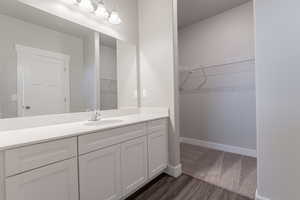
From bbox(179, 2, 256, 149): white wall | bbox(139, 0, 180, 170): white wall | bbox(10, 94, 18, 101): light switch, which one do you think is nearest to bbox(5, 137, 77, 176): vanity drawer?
bbox(10, 94, 18, 101): light switch

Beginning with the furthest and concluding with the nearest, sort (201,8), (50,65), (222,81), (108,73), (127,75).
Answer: (222,81) → (201,8) → (127,75) → (108,73) → (50,65)

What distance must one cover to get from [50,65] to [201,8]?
2777 millimetres

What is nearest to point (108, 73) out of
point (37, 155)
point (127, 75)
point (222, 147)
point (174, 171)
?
point (127, 75)

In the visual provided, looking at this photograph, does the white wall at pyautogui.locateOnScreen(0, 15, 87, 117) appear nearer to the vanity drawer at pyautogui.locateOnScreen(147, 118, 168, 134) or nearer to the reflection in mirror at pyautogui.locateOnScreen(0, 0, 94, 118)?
the reflection in mirror at pyautogui.locateOnScreen(0, 0, 94, 118)

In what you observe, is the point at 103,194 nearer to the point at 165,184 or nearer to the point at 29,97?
the point at 165,184

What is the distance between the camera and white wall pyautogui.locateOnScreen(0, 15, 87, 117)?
125 cm

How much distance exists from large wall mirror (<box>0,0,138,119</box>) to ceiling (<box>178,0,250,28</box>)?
1.55m

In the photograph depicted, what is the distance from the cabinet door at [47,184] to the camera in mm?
854

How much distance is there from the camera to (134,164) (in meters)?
1.58

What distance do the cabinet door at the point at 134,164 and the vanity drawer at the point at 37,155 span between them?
1.75ft

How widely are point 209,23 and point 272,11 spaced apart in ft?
6.32

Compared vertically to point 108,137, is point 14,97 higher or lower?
higher

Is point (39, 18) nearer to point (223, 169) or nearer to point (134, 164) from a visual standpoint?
point (134, 164)

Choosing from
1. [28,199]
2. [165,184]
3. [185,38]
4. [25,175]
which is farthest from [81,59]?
[185,38]
